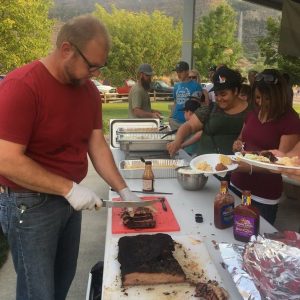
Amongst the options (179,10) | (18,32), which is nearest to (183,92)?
(18,32)

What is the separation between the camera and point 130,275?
4.14 feet

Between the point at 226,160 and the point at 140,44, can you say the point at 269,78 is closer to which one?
the point at 226,160

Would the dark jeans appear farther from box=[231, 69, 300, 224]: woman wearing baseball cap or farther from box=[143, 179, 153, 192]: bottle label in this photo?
box=[143, 179, 153, 192]: bottle label

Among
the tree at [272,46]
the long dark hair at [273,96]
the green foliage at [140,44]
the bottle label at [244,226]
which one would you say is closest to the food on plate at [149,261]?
the bottle label at [244,226]

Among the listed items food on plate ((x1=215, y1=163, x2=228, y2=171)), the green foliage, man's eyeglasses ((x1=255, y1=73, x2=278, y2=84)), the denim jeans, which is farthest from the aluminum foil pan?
the green foliage

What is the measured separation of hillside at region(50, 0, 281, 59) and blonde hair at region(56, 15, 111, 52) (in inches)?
830

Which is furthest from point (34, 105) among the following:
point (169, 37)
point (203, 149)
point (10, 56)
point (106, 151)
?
point (169, 37)

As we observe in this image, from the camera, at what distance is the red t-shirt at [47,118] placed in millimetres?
1348

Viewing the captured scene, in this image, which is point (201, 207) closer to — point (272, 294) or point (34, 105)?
point (272, 294)

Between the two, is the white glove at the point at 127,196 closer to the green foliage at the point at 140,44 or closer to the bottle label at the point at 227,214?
the bottle label at the point at 227,214

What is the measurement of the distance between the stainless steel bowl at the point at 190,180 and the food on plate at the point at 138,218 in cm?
54

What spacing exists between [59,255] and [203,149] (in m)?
1.41

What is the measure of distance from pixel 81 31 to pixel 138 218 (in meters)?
0.89

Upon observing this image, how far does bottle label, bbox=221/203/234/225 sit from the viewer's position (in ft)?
5.65
